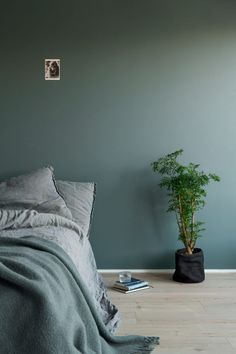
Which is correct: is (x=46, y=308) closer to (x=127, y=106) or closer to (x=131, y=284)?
(x=131, y=284)

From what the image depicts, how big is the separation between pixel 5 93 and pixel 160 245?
6.23 feet

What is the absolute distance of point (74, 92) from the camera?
3.87 metres

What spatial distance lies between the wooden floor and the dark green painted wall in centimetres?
45

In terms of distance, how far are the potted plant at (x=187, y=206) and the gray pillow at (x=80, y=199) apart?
603 mm

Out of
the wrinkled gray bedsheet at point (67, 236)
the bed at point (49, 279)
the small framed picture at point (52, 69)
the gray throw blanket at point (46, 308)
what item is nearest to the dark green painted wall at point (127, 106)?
the small framed picture at point (52, 69)

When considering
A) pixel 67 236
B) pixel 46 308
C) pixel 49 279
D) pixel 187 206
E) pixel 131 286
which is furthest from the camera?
pixel 187 206

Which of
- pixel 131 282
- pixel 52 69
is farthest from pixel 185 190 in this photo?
pixel 52 69

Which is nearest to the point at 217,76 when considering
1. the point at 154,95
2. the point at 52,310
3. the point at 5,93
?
the point at 154,95

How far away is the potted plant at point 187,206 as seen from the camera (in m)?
3.59

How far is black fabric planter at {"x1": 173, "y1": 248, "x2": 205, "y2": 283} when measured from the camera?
3.62 meters

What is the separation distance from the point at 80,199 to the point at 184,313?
4.04 ft

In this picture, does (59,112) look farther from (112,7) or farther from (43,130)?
(112,7)

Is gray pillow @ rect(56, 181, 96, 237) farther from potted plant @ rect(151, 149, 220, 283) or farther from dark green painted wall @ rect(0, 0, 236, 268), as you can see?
potted plant @ rect(151, 149, 220, 283)

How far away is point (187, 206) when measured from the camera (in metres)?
3.62
